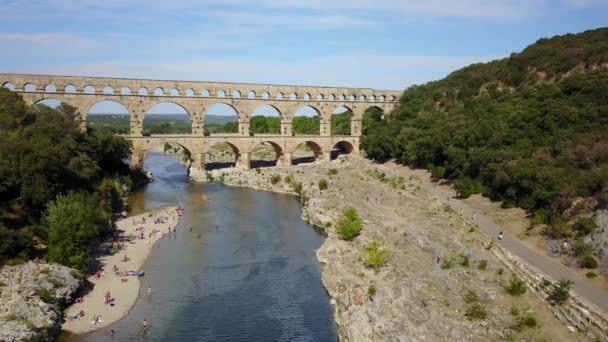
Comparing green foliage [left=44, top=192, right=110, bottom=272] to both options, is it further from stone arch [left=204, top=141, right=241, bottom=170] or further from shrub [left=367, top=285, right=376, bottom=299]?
stone arch [left=204, top=141, right=241, bottom=170]

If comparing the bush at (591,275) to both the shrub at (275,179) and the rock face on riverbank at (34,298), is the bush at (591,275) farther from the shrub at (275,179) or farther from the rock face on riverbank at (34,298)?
the shrub at (275,179)

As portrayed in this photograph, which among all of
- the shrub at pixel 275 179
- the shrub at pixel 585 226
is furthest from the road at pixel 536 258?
the shrub at pixel 275 179

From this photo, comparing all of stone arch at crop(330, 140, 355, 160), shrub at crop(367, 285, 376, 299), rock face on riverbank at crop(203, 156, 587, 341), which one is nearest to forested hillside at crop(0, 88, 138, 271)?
rock face on riverbank at crop(203, 156, 587, 341)

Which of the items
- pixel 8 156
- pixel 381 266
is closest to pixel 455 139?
pixel 381 266

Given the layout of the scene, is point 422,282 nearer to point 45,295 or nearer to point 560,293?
point 560,293

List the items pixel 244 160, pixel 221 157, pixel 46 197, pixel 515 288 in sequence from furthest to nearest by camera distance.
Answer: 1. pixel 221 157
2. pixel 244 160
3. pixel 46 197
4. pixel 515 288

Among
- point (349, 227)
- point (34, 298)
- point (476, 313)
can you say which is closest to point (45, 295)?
point (34, 298)

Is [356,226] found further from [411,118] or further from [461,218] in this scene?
[411,118]
